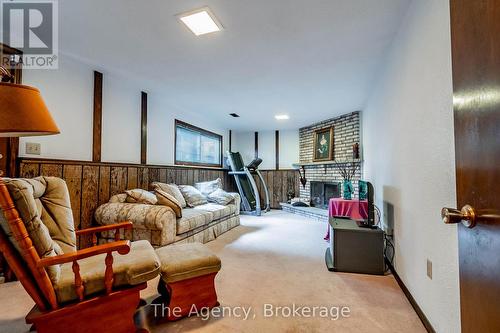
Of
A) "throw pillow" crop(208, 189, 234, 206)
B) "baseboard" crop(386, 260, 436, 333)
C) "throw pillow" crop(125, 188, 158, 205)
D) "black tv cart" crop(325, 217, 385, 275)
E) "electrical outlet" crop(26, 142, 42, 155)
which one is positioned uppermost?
"electrical outlet" crop(26, 142, 42, 155)

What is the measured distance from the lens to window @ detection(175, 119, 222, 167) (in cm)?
466

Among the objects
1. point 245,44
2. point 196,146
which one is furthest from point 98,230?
point 196,146

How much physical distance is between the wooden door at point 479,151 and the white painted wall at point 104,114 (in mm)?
3348

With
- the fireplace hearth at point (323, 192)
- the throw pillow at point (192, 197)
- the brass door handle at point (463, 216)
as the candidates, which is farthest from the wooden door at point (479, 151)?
the fireplace hearth at point (323, 192)

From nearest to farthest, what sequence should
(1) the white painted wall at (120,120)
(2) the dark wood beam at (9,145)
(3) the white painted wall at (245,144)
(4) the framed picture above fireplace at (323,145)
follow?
1. (2) the dark wood beam at (9,145)
2. (1) the white painted wall at (120,120)
3. (4) the framed picture above fireplace at (323,145)
4. (3) the white painted wall at (245,144)

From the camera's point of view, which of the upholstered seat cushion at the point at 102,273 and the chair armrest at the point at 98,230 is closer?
the upholstered seat cushion at the point at 102,273

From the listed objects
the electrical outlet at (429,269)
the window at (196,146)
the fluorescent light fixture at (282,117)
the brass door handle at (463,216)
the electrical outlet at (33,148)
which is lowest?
the electrical outlet at (429,269)

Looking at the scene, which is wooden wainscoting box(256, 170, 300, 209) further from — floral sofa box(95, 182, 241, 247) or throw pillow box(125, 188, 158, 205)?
throw pillow box(125, 188, 158, 205)

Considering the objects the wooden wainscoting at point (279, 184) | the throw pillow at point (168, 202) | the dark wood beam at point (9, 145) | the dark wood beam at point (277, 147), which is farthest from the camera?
the dark wood beam at point (277, 147)

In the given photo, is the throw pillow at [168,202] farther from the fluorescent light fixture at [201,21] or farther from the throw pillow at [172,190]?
the fluorescent light fixture at [201,21]

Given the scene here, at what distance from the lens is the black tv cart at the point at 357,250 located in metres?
2.31

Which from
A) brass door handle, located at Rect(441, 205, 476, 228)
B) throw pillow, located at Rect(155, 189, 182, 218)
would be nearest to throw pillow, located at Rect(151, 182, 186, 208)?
throw pillow, located at Rect(155, 189, 182, 218)

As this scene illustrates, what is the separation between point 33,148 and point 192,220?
6.09 ft

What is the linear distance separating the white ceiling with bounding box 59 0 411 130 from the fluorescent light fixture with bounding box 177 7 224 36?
57 millimetres
